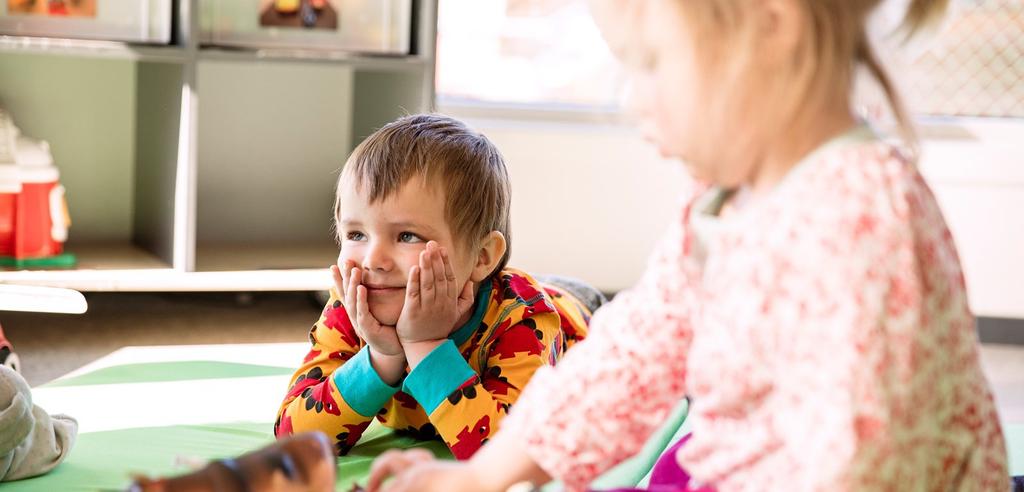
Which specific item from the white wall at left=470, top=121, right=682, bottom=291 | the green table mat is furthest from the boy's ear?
the white wall at left=470, top=121, right=682, bottom=291

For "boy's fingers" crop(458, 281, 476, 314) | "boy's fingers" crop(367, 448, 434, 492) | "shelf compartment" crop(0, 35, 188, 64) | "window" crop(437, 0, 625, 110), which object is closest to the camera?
"boy's fingers" crop(367, 448, 434, 492)

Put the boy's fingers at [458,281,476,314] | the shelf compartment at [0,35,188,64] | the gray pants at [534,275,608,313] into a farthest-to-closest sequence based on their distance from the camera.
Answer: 1. the shelf compartment at [0,35,188,64]
2. the gray pants at [534,275,608,313]
3. the boy's fingers at [458,281,476,314]

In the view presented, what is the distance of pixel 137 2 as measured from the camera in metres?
2.07

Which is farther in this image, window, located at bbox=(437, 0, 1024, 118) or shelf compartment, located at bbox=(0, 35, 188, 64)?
window, located at bbox=(437, 0, 1024, 118)

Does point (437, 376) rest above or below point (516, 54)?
below

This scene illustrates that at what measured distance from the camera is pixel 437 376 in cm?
122

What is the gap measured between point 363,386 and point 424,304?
0.12 m

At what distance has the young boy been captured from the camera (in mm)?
1225

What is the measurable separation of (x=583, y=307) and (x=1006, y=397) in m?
0.87

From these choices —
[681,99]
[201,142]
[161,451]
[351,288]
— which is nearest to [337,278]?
[351,288]

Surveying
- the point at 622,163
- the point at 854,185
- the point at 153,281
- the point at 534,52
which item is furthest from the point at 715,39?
the point at 534,52

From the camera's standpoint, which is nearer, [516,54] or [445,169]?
[445,169]

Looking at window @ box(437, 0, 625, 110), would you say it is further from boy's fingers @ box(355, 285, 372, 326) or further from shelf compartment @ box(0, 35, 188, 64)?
boy's fingers @ box(355, 285, 372, 326)

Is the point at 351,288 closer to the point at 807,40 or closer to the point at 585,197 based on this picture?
the point at 807,40
